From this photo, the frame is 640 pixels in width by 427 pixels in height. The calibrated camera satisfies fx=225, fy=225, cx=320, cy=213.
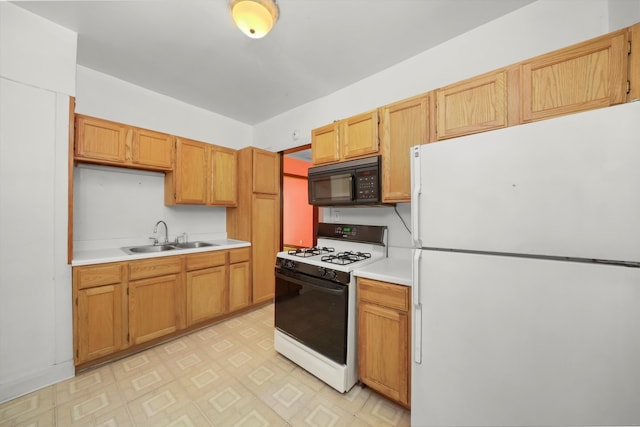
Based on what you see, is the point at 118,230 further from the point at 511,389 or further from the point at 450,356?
the point at 511,389

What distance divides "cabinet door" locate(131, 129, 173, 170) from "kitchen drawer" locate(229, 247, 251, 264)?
1.25m

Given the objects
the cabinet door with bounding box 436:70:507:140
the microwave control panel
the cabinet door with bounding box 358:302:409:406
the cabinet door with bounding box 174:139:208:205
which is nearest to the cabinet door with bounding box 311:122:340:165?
the microwave control panel

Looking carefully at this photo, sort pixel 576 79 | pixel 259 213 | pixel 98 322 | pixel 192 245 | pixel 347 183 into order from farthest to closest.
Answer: pixel 259 213, pixel 192 245, pixel 347 183, pixel 98 322, pixel 576 79

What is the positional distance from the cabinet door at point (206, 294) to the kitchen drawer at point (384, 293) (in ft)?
6.09

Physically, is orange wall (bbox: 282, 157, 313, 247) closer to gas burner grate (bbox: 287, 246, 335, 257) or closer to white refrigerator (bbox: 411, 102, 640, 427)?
gas burner grate (bbox: 287, 246, 335, 257)

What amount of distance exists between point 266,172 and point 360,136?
1.64 meters

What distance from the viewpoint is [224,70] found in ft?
7.75

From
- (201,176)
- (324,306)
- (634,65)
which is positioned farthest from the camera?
(201,176)

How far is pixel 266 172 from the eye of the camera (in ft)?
10.5

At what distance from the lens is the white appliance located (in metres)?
1.65

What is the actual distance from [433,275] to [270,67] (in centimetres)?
241

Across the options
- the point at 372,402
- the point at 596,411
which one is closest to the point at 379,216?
the point at 372,402

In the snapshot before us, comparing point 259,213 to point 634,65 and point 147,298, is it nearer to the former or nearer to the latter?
point 147,298

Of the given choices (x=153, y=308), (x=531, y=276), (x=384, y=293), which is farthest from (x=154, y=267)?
(x=531, y=276)
